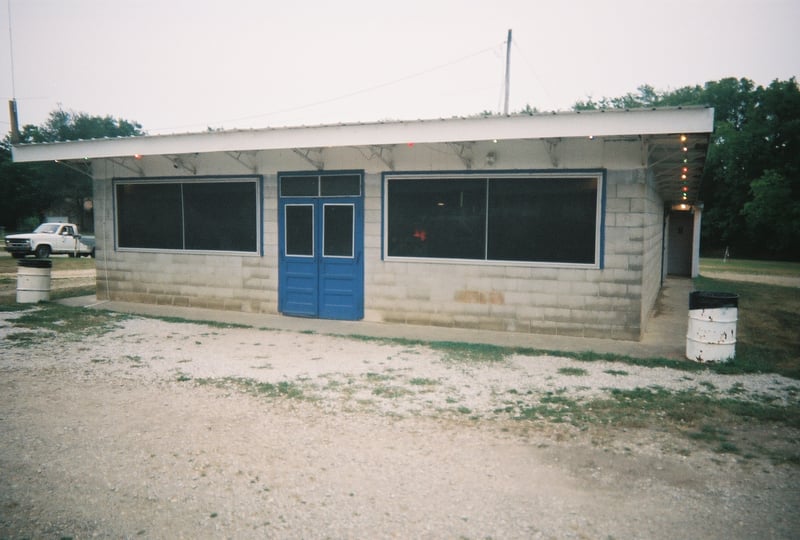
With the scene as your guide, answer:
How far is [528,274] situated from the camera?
360 inches

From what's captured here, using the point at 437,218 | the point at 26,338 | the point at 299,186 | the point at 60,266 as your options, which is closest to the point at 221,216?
the point at 299,186

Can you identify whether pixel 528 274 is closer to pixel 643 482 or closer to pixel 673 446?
pixel 673 446

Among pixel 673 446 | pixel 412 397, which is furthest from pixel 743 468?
pixel 412 397

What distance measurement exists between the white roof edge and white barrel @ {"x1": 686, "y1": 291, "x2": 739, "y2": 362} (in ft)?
7.54

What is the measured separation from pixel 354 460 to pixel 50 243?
28119 millimetres

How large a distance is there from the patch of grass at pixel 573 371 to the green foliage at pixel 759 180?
119ft

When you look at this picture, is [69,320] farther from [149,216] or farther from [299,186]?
[299,186]

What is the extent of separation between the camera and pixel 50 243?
26.5 m

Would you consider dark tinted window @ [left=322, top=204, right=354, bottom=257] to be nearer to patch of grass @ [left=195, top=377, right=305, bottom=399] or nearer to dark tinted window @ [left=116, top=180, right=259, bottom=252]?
dark tinted window @ [left=116, top=180, right=259, bottom=252]

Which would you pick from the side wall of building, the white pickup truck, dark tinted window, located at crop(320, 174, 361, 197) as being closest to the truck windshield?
the white pickup truck

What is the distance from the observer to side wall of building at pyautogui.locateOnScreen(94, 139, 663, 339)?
28.2 ft

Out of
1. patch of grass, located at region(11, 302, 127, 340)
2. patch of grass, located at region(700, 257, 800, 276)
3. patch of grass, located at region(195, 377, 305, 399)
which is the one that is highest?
patch of grass, located at region(700, 257, 800, 276)

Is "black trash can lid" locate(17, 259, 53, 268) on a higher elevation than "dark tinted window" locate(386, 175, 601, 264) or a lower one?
A: lower

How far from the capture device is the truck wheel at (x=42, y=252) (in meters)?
26.0
